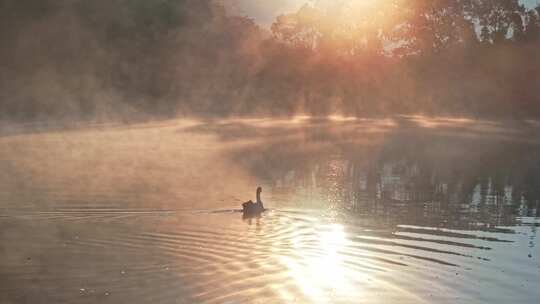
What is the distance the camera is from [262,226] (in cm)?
1717

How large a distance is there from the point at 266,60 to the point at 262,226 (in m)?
61.9

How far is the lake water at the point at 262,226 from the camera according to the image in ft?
39.2

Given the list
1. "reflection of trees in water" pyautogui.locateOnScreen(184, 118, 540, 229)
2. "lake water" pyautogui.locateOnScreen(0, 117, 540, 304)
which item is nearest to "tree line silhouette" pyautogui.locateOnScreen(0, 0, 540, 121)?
"reflection of trees in water" pyautogui.locateOnScreen(184, 118, 540, 229)

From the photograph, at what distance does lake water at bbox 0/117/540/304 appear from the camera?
1196 cm

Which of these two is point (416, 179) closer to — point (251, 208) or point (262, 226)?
point (251, 208)

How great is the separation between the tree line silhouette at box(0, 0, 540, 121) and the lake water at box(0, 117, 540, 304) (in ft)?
81.6

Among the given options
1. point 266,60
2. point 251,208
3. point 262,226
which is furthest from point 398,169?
point 266,60

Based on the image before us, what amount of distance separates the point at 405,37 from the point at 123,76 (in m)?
39.8

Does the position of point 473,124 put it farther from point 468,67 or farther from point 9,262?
point 9,262

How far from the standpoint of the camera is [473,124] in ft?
222

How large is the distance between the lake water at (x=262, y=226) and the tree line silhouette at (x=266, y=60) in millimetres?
24858

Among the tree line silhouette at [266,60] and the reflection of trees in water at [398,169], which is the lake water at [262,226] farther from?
the tree line silhouette at [266,60]

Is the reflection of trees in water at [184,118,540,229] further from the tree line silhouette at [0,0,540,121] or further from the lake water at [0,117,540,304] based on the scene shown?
the tree line silhouette at [0,0,540,121]

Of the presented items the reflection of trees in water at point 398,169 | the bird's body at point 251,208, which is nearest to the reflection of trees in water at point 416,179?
the reflection of trees in water at point 398,169
